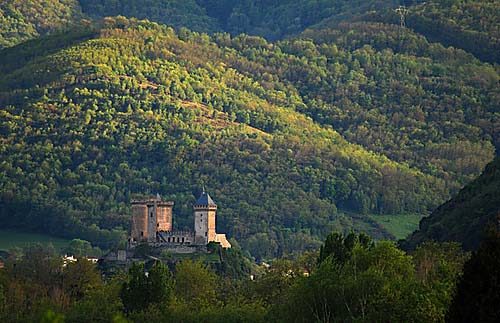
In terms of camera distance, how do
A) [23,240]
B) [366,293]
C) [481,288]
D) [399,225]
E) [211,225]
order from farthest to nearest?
[399,225], [23,240], [211,225], [366,293], [481,288]

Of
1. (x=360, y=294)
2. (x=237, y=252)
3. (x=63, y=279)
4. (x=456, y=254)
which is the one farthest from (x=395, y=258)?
(x=237, y=252)

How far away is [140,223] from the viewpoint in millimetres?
151125

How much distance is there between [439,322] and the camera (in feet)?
257

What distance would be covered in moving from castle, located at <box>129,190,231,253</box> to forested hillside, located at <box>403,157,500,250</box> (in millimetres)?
20045

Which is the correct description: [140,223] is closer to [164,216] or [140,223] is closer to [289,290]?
[164,216]

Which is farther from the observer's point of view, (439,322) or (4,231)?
(4,231)

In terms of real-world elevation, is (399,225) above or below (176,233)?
Answer: above

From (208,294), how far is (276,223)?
3393 inches

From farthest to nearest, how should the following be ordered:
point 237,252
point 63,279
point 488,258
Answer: point 237,252 < point 63,279 < point 488,258

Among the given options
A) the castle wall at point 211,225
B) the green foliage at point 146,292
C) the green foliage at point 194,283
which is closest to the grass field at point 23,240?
the castle wall at point 211,225

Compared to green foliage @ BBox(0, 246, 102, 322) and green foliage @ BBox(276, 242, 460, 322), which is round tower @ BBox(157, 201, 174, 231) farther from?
green foliage @ BBox(276, 242, 460, 322)

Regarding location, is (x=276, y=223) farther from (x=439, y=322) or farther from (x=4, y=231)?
(x=439, y=322)

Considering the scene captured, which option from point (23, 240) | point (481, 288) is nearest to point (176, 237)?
point (23, 240)

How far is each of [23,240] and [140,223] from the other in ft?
123
